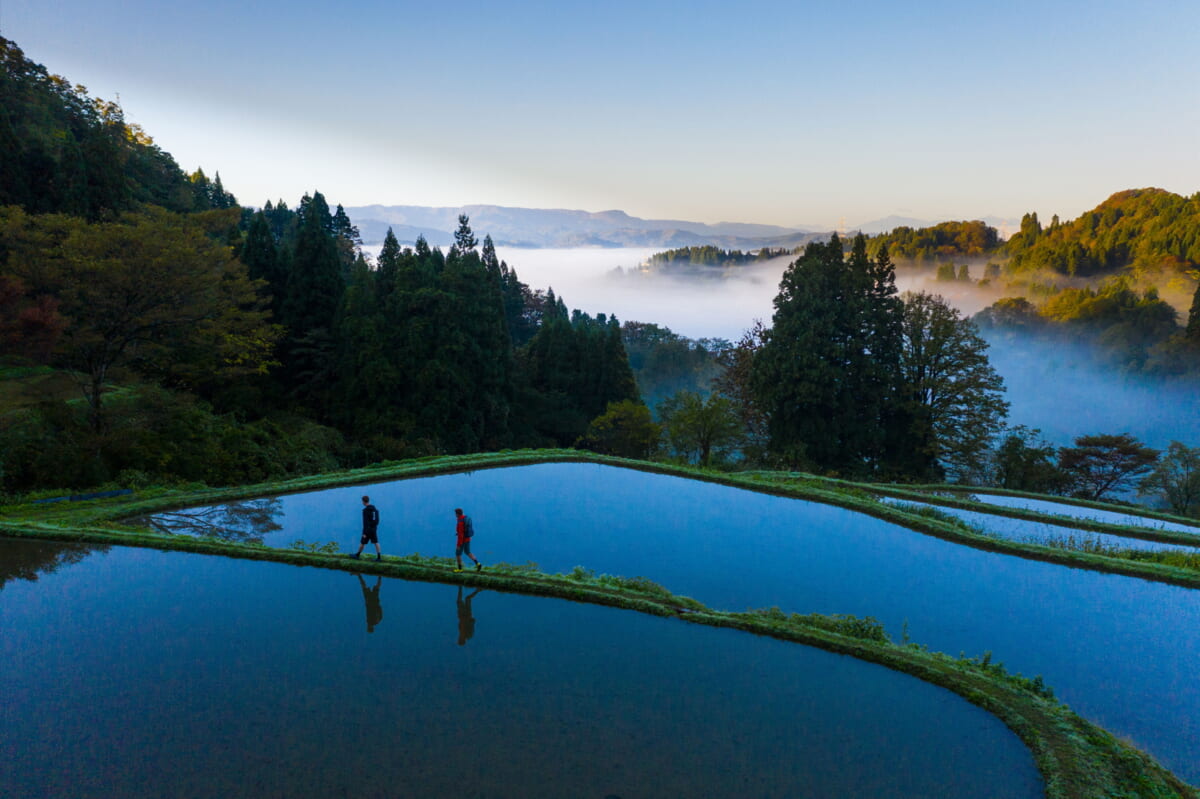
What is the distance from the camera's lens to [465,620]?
9.68m

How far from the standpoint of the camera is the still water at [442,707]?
6.09 metres

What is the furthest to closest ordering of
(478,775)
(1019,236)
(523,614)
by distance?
(1019,236) < (523,614) < (478,775)

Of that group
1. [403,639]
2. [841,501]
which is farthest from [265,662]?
[841,501]

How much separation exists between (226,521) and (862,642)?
14667mm

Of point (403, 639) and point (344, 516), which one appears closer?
point (403, 639)

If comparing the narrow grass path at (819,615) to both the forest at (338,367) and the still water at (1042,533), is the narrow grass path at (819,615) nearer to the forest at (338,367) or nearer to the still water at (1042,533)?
the still water at (1042,533)

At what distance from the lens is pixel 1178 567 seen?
13305 mm

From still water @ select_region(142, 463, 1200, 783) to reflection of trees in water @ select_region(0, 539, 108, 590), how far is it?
11.9 ft

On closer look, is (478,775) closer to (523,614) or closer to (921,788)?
(523,614)

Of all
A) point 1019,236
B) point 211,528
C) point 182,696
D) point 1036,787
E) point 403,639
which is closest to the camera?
point 1036,787

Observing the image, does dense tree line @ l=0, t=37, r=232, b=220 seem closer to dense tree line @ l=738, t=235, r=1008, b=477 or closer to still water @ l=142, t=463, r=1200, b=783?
still water @ l=142, t=463, r=1200, b=783

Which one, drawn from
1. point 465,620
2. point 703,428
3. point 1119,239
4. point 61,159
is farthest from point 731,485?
point 1119,239

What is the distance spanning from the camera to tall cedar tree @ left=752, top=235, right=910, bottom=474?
101 ft

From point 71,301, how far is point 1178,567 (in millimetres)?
32357
